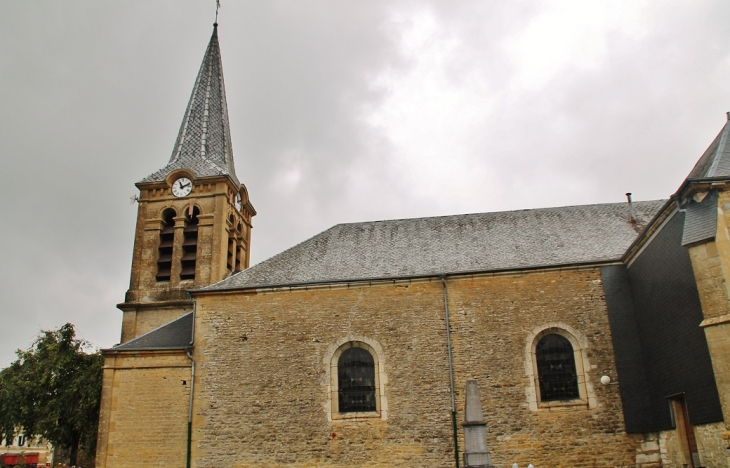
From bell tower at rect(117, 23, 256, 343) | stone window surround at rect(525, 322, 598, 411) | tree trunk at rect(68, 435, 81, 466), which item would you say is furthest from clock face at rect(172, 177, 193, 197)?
stone window surround at rect(525, 322, 598, 411)

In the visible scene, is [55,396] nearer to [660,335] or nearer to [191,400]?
[191,400]

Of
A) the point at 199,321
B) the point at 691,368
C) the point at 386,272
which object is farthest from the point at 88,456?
the point at 691,368

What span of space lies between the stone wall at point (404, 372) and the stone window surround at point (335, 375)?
86 mm

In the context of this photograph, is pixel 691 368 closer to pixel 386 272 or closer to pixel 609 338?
pixel 609 338

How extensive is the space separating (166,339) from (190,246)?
539 centimetres

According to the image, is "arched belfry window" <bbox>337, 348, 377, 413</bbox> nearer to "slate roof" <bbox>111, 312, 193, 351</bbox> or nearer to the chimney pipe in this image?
"slate roof" <bbox>111, 312, 193, 351</bbox>

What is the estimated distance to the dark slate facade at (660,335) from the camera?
11781 millimetres

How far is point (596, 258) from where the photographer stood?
15789 mm

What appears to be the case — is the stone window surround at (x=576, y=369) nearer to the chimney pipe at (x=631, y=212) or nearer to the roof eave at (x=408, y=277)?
the roof eave at (x=408, y=277)

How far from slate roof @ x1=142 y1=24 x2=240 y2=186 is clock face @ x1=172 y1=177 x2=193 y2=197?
0.46 m

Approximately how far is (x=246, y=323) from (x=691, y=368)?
10419mm

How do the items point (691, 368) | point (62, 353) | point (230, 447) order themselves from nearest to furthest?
point (691, 368) → point (230, 447) → point (62, 353)

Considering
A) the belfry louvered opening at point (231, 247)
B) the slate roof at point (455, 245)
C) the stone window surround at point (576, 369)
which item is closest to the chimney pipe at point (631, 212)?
the slate roof at point (455, 245)

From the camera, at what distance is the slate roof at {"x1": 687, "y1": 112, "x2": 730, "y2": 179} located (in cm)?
1192
